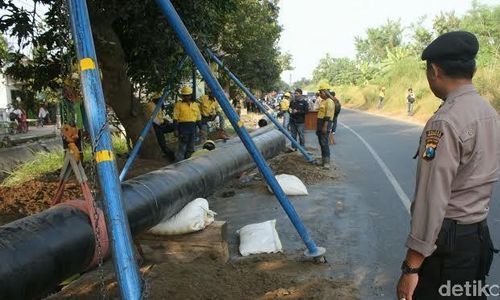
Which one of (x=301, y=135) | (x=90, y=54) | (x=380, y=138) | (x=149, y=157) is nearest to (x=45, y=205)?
(x=149, y=157)

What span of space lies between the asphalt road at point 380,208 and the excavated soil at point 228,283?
385mm

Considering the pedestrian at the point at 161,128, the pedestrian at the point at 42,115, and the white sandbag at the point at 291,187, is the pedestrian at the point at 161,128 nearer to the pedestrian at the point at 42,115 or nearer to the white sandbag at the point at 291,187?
the white sandbag at the point at 291,187

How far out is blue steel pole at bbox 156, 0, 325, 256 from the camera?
4.49 meters

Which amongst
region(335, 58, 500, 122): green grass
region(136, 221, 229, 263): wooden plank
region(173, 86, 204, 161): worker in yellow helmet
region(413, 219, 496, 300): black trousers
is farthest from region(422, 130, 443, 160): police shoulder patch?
region(335, 58, 500, 122): green grass

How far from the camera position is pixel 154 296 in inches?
163

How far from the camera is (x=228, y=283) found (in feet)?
15.2

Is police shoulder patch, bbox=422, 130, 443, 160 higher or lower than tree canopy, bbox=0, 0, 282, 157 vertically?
lower

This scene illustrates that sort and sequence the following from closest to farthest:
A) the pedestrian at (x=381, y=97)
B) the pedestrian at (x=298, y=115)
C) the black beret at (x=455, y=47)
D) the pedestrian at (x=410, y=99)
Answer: the black beret at (x=455, y=47) < the pedestrian at (x=298, y=115) < the pedestrian at (x=410, y=99) < the pedestrian at (x=381, y=97)

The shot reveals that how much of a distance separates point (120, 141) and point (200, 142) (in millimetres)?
2318

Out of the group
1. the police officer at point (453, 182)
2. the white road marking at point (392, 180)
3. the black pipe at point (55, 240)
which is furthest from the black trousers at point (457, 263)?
the white road marking at point (392, 180)

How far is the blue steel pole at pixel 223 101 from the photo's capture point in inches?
177

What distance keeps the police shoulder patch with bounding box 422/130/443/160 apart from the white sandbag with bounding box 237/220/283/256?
11.7ft

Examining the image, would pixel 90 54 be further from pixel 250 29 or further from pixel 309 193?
pixel 250 29

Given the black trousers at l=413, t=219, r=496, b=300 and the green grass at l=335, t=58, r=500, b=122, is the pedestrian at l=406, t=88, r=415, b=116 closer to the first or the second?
the green grass at l=335, t=58, r=500, b=122
